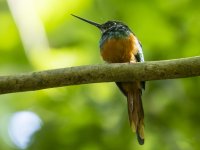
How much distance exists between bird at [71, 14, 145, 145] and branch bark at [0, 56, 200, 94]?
3.44 ft

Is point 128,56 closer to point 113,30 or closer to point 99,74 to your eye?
point 113,30

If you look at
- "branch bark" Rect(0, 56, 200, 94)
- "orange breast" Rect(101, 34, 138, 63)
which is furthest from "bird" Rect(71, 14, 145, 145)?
"branch bark" Rect(0, 56, 200, 94)

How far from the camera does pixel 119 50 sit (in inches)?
146

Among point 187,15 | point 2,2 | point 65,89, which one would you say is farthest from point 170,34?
point 2,2

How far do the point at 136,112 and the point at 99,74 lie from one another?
3.90 feet

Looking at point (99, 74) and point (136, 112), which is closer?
point (99, 74)

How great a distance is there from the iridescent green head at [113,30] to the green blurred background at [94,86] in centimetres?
13

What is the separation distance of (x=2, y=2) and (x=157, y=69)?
2.10 m

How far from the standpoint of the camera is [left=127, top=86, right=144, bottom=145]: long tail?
3496 mm

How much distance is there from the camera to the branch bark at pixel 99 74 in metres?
2.48

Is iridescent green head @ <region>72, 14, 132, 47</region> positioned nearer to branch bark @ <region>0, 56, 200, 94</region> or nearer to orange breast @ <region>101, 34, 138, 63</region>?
orange breast @ <region>101, 34, 138, 63</region>

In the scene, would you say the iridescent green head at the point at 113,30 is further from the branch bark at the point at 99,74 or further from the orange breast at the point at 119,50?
the branch bark at the point at 99,74

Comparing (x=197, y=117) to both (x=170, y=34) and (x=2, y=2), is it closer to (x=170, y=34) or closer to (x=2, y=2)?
(x=170, y=34)

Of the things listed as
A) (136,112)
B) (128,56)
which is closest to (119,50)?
(128,56)
